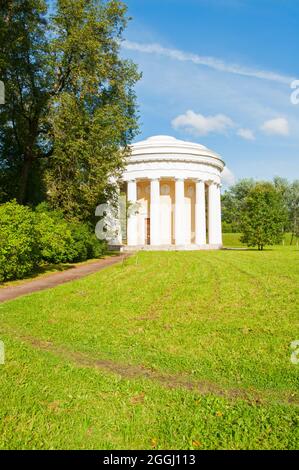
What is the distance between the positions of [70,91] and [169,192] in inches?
953

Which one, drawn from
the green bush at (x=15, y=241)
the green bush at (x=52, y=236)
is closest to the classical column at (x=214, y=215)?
the green bush at (x=52, y=236)

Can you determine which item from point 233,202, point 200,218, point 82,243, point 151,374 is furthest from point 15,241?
point 233,202

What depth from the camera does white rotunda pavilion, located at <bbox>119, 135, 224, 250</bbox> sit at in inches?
1575

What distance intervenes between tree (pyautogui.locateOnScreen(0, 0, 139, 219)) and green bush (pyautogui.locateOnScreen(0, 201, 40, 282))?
6.69 metres

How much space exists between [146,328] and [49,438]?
3853 millimetres

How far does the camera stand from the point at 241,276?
1423 centimetres

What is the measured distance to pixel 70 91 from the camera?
71.6ft

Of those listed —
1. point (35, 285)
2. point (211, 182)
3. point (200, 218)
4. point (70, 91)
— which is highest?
point (70, 91)

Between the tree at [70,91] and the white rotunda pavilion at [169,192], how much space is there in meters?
15.9

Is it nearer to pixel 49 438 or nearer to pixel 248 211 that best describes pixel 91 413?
pixel 49 438

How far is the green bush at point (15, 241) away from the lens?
13234mm

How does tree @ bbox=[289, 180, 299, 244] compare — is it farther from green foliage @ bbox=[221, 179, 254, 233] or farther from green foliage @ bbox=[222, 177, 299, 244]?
green foliage @ bbox=[221, 179, 254, 233]

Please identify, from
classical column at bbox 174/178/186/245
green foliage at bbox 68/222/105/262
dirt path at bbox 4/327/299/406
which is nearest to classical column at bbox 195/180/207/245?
classical column at bbox 174/178/186/245

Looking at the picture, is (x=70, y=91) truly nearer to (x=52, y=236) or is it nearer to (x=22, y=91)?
(x=22, y=91)
